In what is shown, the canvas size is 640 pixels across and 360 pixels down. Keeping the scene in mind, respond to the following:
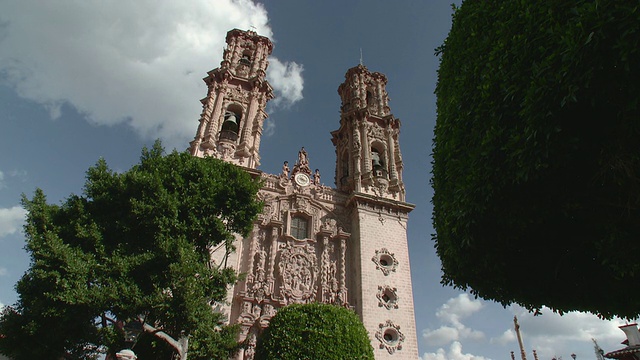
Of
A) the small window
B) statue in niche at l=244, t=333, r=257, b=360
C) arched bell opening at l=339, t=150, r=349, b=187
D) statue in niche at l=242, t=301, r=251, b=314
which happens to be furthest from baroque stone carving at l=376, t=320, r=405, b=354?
the small window

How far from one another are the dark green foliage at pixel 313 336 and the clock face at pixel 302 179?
9.10 meters

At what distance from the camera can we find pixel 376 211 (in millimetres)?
21953

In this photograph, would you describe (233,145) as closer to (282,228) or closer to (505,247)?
(282,228)

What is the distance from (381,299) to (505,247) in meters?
12.1


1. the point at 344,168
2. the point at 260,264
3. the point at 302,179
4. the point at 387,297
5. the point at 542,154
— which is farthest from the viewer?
the point at 344,168

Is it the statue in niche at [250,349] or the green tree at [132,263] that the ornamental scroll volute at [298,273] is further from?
the green tree at [132,263]

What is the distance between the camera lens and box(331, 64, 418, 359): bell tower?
18.4 m

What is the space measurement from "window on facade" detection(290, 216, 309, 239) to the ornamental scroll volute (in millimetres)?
863

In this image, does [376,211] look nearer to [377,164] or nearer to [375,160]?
[377,164]

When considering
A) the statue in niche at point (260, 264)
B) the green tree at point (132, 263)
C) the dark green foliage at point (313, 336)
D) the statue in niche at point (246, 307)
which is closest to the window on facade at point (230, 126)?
the statue in niche at point (260, 264)

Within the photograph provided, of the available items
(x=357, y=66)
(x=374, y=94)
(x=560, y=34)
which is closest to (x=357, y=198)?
(x=374, y=94)

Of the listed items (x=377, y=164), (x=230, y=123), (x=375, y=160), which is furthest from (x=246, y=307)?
(x=375, y=160)

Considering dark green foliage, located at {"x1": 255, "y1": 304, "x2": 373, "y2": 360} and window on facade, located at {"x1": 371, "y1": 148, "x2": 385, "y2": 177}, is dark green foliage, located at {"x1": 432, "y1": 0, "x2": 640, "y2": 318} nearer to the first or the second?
dark green foliage, located at {"x1": 255, "y1": 304, "x2": 373, "y2": 360}

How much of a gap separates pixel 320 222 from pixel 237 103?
923cm
